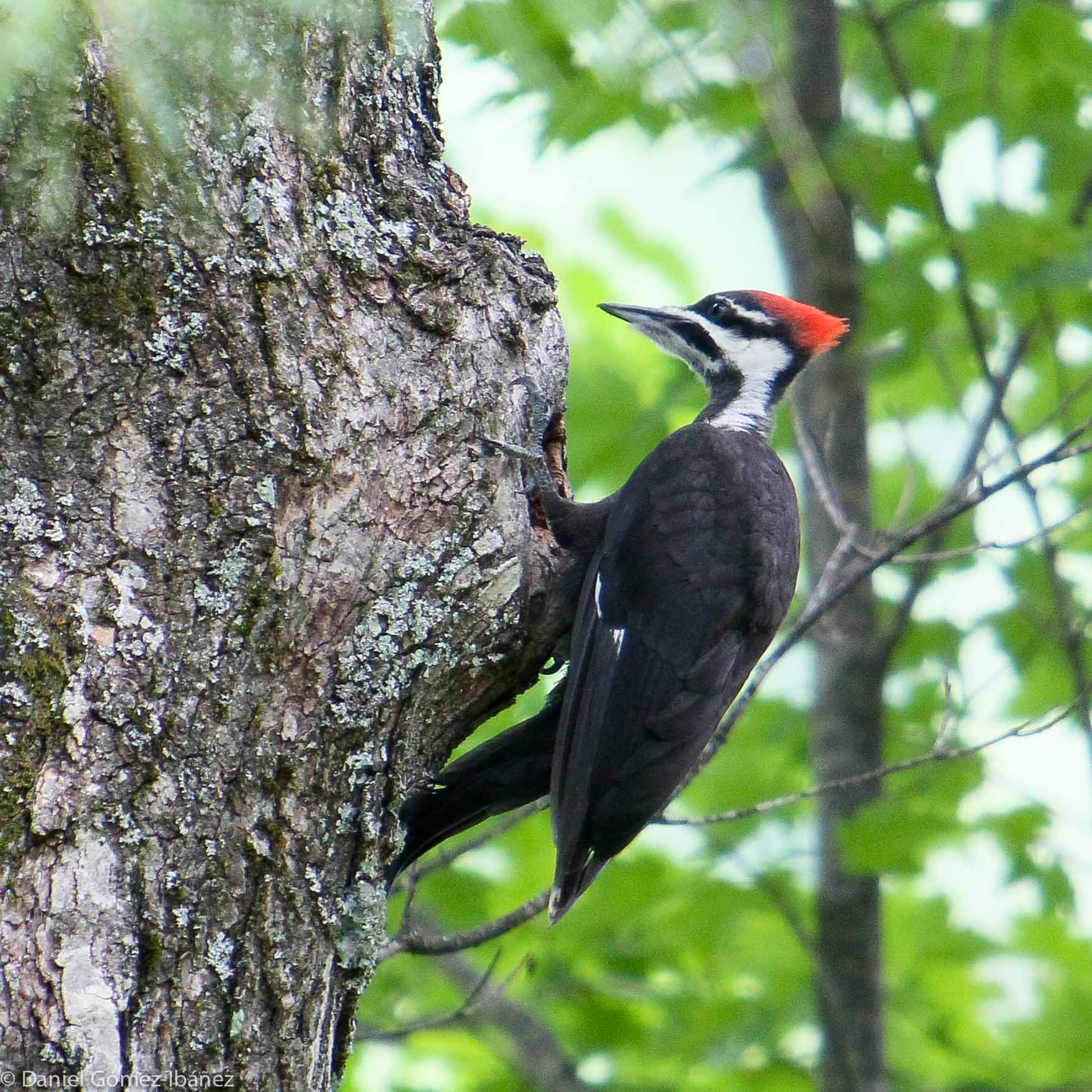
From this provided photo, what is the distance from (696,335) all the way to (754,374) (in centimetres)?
21

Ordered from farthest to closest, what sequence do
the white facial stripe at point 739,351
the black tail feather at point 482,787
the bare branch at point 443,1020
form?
the white facial stripe at point 739,351 < the bare branch at point 443,1020 < the black tail feather at point 482,787

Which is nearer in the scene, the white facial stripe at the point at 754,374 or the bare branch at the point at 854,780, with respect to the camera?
the bare branch at the point at 854,780

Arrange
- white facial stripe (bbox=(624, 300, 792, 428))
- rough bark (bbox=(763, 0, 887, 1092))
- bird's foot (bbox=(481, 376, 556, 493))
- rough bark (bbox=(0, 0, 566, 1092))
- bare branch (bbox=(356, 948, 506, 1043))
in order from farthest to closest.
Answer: rough bark (bbox=(763, 0, 887, 1092)), white facial stripe (bbox=(624, 300, 792, 428)), bare branch (bbox=(356, 948, 506, 1043)), bird's foot (bbox=(481, 376, 556, 493)), rough bark (bbox=(0, 0, 566, 1092))

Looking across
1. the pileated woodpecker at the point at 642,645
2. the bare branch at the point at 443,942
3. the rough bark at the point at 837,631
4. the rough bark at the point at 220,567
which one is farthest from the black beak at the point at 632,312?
the bare branch at the point at 443,942

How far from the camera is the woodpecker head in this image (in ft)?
11.9

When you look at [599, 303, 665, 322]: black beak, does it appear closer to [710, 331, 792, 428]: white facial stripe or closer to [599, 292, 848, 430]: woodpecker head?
[599, 292, 848, 430]: woodpecker head

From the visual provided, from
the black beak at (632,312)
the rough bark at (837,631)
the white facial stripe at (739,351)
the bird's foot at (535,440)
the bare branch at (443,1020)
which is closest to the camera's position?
the bird's foot at (535,440)

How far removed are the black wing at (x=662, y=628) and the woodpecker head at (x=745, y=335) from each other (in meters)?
0.62

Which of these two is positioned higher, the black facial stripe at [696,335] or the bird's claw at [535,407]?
the black facial stripe at [696,335]

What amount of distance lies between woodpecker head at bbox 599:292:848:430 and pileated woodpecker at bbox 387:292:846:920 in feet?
1.80

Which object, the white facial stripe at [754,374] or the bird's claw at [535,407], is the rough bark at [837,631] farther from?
the bird's claw at [535,407]

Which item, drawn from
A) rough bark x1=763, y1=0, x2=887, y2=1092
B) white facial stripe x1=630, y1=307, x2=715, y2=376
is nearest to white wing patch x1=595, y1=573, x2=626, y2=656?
white facial stripe x1=630, y1=307, x2=715, y2=376

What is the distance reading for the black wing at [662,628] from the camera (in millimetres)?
2629

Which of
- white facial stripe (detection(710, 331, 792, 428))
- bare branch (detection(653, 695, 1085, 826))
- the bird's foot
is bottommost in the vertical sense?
bare branch (detection(653, 695, 1085, 826))
